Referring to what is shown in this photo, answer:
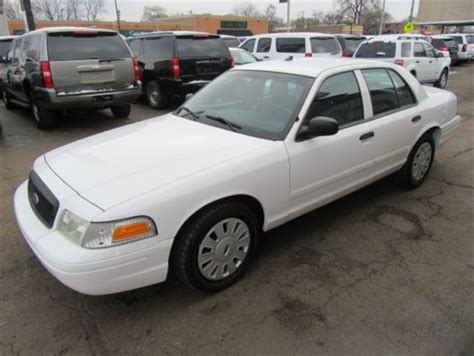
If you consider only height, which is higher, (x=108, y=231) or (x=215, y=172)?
(x=215, y=172)

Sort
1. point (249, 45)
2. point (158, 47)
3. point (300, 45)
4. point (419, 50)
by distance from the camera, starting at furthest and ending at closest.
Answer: point (249, 45) → point (300, 45) → point (419, 50) → point (158, 47)

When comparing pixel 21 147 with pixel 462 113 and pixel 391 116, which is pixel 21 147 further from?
pixel 462 113

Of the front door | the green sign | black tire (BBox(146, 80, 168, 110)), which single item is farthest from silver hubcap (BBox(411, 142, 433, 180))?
the green sign

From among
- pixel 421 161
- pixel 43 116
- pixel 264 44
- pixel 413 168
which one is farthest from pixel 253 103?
pixel 264 44

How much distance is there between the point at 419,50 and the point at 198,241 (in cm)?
1223

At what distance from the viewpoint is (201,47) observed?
30.2 feet

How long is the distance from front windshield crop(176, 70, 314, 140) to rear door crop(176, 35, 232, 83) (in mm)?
5141

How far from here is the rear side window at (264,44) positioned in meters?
14.2

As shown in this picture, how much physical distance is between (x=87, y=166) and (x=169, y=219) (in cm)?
84

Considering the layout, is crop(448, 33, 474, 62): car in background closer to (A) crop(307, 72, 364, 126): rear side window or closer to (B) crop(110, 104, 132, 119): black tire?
(B) crop(110, 104, 132, 119): black tire

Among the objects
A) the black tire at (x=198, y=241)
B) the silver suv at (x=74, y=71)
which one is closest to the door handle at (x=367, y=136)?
the black tire at (x=198, y=241)

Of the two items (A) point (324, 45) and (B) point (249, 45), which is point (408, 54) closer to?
(A) point (324, 45)

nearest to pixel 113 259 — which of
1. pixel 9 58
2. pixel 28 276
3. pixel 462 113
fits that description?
pixel 28 276

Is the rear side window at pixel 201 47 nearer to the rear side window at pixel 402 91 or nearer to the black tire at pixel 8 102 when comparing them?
the black tire at pixel 8 102
